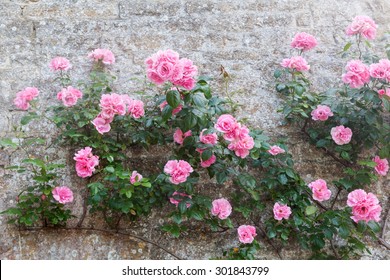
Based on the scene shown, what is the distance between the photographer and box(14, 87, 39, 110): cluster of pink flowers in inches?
109

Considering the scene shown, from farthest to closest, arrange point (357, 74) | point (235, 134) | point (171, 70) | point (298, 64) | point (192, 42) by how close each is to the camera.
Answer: point (192, 42) < point (298, 64) < point (357, 74) < point (235, 134) < point (171, 70)

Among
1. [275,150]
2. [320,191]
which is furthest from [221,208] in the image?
[320,191]

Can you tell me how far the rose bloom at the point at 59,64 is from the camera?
2.86 metres

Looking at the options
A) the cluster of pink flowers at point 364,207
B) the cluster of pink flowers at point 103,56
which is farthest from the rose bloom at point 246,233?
the cluster of pink flowers at point 103,56

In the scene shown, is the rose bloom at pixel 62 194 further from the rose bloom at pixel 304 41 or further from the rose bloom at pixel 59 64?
the rose bloom at pixel 304 41

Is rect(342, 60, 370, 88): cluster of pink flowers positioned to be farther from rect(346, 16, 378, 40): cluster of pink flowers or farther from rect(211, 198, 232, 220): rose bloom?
rect(211, 198, 232, 220): rose bloom

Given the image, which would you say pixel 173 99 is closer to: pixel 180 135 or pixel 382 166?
pixel 180 135

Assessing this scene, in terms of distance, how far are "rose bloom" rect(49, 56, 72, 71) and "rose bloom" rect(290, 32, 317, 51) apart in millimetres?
1390

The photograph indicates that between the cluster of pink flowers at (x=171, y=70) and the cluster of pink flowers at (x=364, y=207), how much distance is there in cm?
108

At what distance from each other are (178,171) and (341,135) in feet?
3.27

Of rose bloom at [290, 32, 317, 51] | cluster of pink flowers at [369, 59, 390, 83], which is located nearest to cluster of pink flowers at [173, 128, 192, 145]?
rose bloom at [290, 32, 317, 51]

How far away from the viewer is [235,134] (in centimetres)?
252

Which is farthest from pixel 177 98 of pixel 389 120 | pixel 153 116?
pixel 389 120

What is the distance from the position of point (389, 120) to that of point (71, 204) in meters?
1.99
